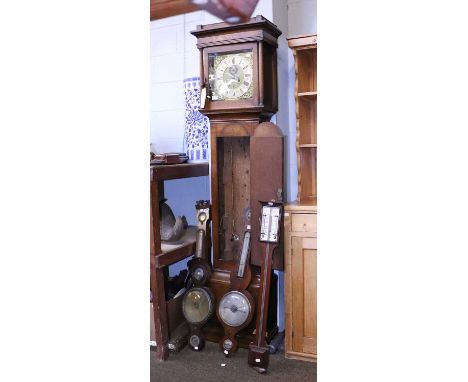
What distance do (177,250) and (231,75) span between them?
113 centimetres

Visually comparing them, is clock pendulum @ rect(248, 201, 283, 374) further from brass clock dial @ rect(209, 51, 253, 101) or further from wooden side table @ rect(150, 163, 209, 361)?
brass clock dial @ rect(209, 51, 253, 101)

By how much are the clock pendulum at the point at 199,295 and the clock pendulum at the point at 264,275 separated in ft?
1.20

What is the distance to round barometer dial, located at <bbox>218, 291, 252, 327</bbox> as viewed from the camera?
269cm

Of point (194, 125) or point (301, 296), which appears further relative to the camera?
point (194, 125)

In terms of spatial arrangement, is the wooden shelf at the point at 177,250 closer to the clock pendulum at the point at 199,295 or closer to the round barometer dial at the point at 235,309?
the clock pendulum at the point at 199,295

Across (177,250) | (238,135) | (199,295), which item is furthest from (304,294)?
(238,135)

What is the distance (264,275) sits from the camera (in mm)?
2604

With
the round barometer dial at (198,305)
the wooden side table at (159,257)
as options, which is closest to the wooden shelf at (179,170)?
the wooden side table at (159,257)

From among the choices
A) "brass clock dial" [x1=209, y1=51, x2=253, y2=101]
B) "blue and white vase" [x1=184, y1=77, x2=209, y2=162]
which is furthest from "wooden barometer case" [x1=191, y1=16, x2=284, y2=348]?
"blue and white vase" [x1=184, y1=77, x2=209, y2=162]

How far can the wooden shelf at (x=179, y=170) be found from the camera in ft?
8.67

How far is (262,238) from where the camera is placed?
259 centimetres

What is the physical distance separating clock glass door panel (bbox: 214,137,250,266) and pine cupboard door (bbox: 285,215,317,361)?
20.1 inches

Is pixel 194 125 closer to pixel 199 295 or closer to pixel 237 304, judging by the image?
pixel 199 295
